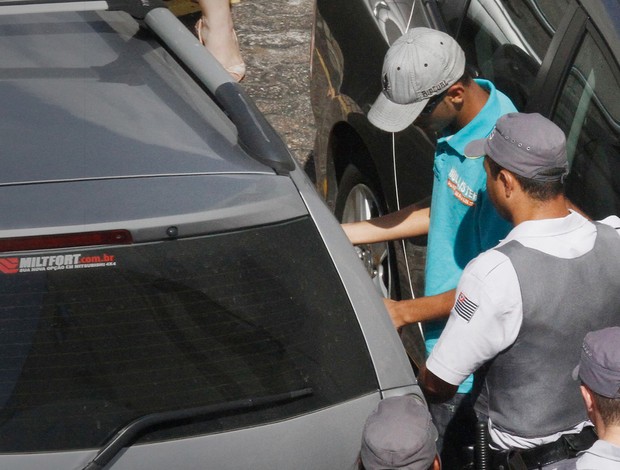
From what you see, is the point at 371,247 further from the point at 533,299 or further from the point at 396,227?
the point at 533,299

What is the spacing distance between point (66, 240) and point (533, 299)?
1105 millimetres

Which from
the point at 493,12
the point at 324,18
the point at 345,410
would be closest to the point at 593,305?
the point at 345,410

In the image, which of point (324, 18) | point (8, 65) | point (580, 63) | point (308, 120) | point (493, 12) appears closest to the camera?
point (8, 65)

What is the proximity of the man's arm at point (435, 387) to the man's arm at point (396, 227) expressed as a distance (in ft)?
2.43

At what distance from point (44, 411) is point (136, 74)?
1.08 metres

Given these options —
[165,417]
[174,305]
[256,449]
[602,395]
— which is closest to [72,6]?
[174,305]

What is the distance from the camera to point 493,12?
396 centimetres

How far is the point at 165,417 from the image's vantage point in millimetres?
2539

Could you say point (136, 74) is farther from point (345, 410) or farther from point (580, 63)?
point (580, 63)

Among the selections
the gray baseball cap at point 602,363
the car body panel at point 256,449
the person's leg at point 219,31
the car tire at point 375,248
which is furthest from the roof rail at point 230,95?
the person's leg at point 219,31

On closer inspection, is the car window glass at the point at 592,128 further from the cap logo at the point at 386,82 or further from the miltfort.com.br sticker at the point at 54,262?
the miltfort.com.br sticker at the point at 54,262

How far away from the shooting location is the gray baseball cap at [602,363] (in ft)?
7.20

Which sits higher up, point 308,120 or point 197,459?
point 197,459

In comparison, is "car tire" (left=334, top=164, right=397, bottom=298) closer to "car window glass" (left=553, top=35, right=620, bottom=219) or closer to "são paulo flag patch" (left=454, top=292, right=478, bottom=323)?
"car window glass" (left=553, top=35, right=620, bottom=219)
